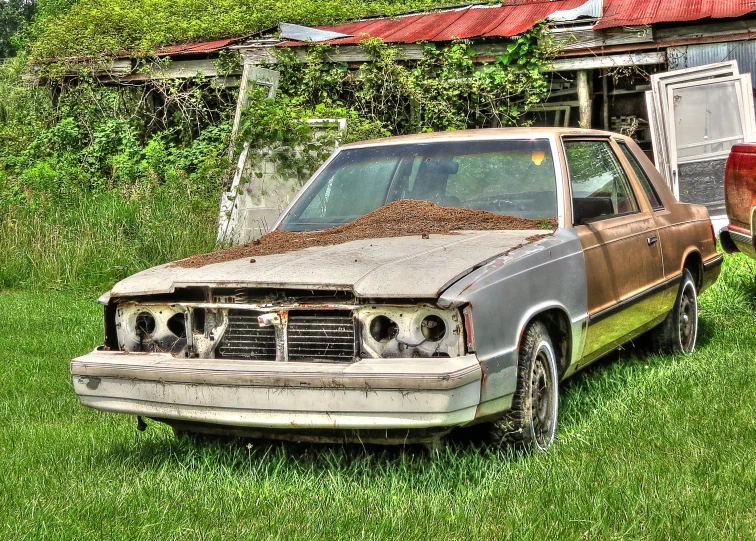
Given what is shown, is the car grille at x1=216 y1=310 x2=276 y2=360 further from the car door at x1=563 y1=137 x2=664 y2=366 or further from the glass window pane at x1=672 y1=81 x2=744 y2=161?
the glass window pane at x1=672 y1=81 x2=744 y2=161

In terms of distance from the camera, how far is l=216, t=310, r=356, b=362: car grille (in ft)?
12.5

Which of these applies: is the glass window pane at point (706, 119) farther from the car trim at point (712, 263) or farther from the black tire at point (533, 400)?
the black tire at point (533, 400)

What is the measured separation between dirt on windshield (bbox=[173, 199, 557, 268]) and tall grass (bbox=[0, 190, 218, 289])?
6.18 metres

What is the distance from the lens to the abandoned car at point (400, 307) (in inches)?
143

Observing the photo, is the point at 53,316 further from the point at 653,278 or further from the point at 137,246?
the point at 653,278

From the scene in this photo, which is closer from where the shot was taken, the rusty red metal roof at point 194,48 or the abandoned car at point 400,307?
the abandoned car at point 400,307

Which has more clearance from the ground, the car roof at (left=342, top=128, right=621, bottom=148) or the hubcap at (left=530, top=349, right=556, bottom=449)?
the car roof at (left=342, top=128, right=621, bottom=148)

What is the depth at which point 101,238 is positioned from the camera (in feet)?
37.6

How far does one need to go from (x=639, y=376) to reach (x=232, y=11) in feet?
70.2

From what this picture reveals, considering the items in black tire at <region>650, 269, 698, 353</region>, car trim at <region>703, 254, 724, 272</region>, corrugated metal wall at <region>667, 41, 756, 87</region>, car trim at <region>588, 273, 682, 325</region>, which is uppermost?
corrugated metal wall at <region>667, 41, 756, 87</region>

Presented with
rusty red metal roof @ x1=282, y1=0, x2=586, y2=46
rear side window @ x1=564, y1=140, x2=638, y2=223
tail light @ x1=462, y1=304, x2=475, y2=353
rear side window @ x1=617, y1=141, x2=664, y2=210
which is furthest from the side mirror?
rusty red metal roof @ x1=282, y1=0, x2=586, y2=46

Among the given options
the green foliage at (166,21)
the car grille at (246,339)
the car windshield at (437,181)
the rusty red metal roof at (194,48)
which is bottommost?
the car grille at (246,339)

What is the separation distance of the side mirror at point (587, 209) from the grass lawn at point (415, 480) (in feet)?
3.24

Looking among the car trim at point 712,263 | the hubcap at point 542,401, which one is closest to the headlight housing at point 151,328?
the hubcap at point 542,401
